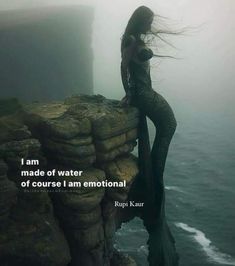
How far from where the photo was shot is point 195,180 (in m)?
68.8

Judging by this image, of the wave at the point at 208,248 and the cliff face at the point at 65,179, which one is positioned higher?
the cliff face at the point at 65,179

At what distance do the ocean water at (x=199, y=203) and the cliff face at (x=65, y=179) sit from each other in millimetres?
24491

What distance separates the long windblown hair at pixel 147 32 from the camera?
16.3m

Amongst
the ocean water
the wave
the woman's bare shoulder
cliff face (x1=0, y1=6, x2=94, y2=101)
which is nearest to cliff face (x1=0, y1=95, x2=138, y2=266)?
the woman's bare shoulder

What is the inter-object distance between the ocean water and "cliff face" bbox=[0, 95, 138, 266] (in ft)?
80.4

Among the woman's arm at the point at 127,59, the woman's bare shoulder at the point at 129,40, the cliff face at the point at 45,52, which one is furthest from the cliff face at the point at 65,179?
the cliff face at the point at 45,52

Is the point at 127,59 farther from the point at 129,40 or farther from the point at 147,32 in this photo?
the point at 147,32

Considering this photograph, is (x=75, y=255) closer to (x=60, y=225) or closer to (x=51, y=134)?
(x=60, y=225)

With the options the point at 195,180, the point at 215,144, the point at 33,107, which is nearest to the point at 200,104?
the point at 215,144

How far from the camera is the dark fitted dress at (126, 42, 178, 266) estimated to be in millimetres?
17266

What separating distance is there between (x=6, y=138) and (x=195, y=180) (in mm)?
58041

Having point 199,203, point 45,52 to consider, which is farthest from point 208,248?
point 45,52

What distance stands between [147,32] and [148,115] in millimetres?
3538

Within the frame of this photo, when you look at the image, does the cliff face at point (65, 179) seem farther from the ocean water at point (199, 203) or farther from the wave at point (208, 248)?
the wave at point (208, 248)
